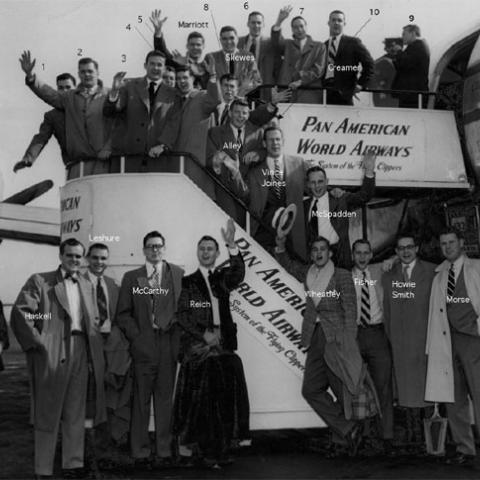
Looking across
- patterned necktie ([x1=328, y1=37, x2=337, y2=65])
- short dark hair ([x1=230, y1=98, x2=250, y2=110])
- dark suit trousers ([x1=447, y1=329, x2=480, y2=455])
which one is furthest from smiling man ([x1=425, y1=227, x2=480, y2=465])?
patterned necktie ([x1=328, y1=37, x2=337, y2=65])

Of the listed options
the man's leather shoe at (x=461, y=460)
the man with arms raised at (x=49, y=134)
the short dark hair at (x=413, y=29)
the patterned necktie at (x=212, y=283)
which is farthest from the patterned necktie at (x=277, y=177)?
the man's leather shoe at (x=461, y=460)

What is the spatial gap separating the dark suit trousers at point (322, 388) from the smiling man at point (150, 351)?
4.02 feet

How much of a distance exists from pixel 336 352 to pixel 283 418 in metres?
0.91

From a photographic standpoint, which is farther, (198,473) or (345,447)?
(345,447)

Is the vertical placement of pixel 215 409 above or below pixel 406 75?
below

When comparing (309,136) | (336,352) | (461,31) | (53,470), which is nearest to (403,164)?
(309,136)

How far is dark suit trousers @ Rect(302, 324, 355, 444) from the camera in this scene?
17.4 feet

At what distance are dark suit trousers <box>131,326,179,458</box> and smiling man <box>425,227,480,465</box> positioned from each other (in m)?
2.29

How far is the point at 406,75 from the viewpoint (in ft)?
23.4

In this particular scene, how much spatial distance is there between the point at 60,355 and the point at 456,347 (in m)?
3.43

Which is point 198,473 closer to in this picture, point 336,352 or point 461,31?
point 336,352

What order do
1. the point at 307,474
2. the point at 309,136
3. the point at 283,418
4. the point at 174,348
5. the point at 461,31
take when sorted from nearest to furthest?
the point at 307,474, the point at 174,348, the point at 283,418, the point at 309,136, the point at 461,31

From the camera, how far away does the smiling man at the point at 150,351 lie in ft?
16.9

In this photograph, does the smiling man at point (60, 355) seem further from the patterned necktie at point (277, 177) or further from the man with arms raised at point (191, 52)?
the man with arms raised at point (191, 52)
